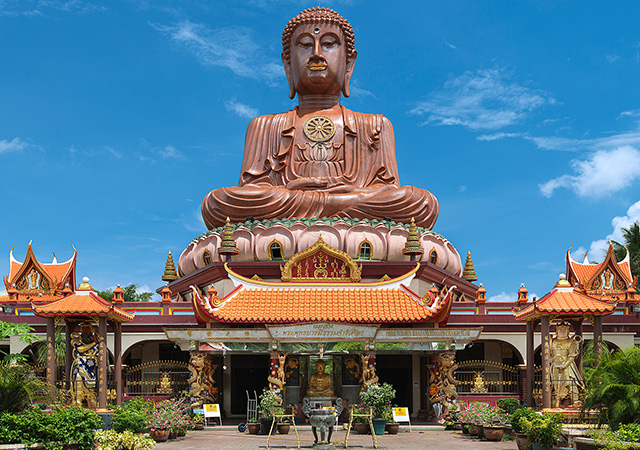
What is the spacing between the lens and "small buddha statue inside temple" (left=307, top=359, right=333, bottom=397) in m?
25.9

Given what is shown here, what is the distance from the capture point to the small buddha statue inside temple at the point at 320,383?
2588cm

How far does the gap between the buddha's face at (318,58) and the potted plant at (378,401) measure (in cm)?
1802

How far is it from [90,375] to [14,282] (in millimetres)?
11533

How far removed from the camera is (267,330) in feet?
83.5

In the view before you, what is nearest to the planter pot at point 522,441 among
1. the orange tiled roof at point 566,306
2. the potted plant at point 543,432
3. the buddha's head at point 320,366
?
the potted plant at point 543,432

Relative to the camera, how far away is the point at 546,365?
2080 cm

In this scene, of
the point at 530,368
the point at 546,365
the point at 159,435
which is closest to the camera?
the point at 546,365

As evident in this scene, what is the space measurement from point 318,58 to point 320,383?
16725 mm

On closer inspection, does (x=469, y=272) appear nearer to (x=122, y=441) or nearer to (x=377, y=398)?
(x=377, y=398)

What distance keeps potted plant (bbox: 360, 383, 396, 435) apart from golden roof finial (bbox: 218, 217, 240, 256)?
962 cm

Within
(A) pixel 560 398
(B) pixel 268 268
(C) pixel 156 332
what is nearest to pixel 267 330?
(B) pixel 268 268

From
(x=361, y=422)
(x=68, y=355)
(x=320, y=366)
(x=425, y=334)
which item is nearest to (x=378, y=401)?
(x=361, y=422)

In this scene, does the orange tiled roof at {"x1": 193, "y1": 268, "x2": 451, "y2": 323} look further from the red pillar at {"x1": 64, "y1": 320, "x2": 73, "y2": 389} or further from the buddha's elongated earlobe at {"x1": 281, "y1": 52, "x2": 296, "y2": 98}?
the buddha's elongated earlobe at {"x1": 281, "y1": 52, "x2": 296, "y2": 98}

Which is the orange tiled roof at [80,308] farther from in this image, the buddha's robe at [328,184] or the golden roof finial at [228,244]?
the buddha's robe at [328,184]
